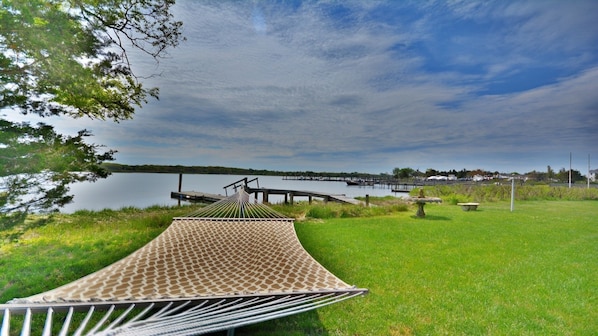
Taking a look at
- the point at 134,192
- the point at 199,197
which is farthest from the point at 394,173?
the point at 199,197

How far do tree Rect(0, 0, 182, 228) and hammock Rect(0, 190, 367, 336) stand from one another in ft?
6.39

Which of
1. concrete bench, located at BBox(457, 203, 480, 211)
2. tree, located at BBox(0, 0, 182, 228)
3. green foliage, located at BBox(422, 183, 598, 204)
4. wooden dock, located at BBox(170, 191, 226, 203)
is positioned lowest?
wooden dock, located at BBox(170, 191, 226, 203)

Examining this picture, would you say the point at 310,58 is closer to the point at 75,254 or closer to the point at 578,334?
the point at 75,254

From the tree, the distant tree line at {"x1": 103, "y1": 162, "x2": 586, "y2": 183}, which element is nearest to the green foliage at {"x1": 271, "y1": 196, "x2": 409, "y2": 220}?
the tree

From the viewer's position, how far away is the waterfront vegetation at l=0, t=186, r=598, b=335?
2350mm

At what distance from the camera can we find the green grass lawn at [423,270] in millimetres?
2338

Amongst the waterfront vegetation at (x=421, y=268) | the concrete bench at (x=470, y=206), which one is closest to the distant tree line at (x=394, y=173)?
the concrete bench at (x=470, y=206)

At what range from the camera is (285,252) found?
291cm

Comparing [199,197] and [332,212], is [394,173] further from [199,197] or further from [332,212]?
[332,212]

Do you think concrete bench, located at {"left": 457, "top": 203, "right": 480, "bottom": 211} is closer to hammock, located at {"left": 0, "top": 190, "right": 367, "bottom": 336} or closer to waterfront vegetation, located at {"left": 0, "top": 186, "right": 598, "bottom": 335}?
waterfront vegetation, located at {"left": 0, "top": 186, "right": 598, "bottom": 335}

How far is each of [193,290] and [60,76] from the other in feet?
13.2

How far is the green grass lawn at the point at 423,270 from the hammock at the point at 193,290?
43cm

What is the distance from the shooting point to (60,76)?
4172 millimetres

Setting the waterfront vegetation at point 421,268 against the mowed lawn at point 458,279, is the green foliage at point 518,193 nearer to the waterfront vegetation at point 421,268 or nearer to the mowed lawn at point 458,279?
the waterfront vegetation at point 421,268
